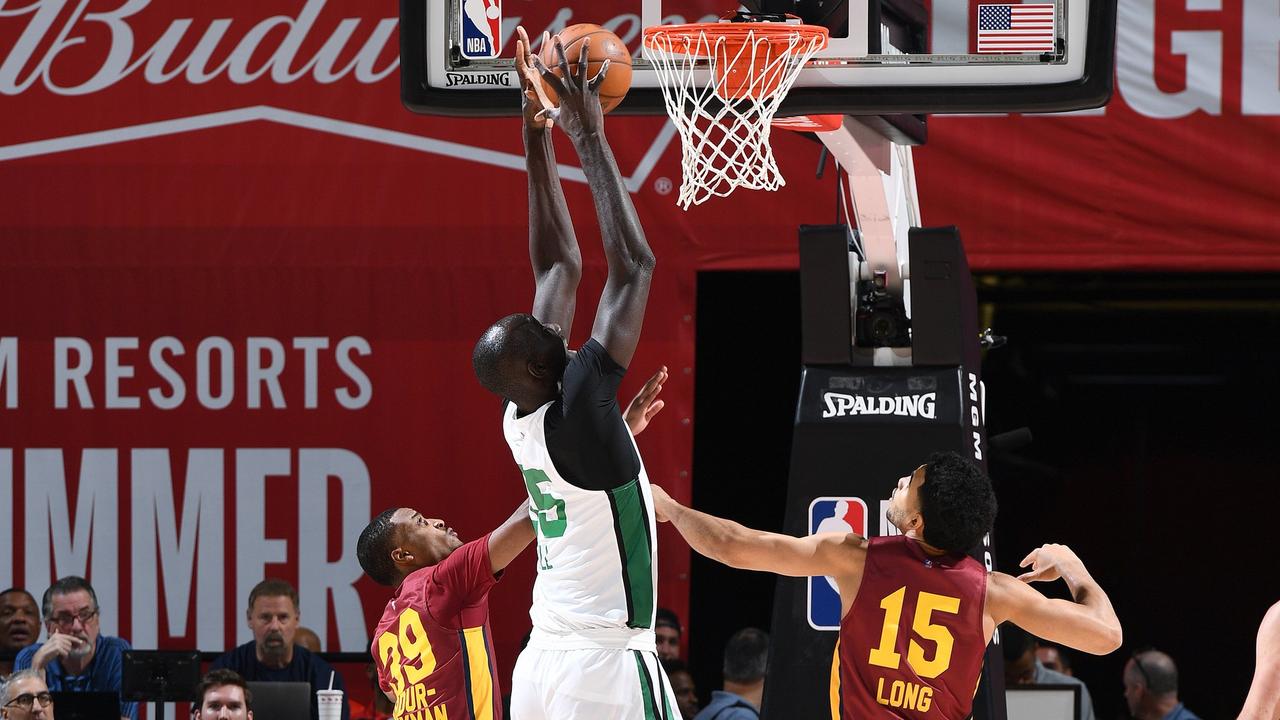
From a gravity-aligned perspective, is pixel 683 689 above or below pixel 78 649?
below

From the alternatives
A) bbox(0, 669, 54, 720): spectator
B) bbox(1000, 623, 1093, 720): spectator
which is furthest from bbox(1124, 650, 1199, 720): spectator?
bbox(0, 669, 54, 720): spectator

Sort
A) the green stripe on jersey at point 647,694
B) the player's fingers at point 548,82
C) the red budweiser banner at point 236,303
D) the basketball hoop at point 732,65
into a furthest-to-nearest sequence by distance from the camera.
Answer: the red budweiser banner at point 236,303 → the basketball hoop at point 732,65 → the green stripe on jersey at point 647,694 → the player's fingers at point 548,82

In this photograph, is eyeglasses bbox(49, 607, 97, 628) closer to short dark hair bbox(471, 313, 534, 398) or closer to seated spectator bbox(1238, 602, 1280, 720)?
short dark hair bbox(471, 313, 534, 398)

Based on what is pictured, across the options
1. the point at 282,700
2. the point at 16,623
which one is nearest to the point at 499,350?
Result: the point at 282,700

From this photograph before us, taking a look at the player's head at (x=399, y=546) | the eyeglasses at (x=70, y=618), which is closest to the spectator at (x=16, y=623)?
the eyeglasses at (x=70, y=618)

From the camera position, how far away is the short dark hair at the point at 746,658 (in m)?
7.78

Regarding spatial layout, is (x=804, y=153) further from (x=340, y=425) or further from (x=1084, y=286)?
(x=1084, y=286)

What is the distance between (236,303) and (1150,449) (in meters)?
7.85

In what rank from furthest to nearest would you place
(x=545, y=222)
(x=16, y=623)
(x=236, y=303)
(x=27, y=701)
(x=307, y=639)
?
(x=236, y=303) → (x=307, y=639) → (x=16, y=623) → (x=27, y=701) → (x=545, y=222)

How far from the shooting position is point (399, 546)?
533cm

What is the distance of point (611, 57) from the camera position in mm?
4492

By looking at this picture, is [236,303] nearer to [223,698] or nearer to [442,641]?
[223,698]

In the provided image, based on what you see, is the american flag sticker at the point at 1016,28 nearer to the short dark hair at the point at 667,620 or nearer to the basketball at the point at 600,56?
the basketball at the point at 600,56

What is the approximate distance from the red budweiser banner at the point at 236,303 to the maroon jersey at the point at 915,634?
4.90 m
